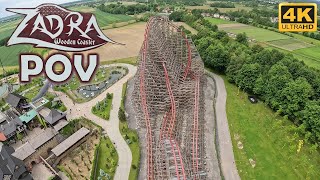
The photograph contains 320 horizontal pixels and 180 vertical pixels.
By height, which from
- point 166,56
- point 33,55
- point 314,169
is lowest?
point 314,169

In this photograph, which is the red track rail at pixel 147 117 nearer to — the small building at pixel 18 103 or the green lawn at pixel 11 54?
the small building at pixel 18 103

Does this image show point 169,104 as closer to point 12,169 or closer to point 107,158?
point 107,158

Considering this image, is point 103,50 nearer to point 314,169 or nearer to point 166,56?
point 166,56

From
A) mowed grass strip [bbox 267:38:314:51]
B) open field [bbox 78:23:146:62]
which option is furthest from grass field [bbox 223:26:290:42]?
open field [bbox 78:23:146:62]

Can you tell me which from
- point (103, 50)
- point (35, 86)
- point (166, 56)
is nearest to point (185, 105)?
point (166, 56)

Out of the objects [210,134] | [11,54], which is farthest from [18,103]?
[11,54]
